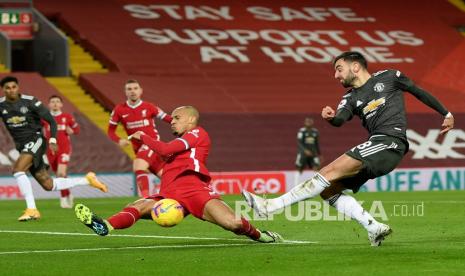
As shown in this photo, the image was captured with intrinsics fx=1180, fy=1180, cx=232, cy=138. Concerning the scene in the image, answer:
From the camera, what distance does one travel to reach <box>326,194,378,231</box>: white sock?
11.4 metres

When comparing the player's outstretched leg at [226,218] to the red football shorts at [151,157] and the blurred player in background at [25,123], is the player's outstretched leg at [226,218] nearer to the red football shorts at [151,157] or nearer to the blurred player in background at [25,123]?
the blurred player in background at [25,123]

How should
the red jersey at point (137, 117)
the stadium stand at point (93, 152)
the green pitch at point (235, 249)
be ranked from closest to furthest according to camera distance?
the green pitch at point (235, 249)
the red jersey at point (137, 117)
the stadium stand at point (93, 152)

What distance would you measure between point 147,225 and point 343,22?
27276 mm

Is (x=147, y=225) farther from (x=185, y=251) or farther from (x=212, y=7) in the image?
(x=212, y=7)

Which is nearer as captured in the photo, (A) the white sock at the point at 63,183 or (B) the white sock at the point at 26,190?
(B) the white sock at the point at 26,190

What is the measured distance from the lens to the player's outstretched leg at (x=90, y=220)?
37.8 feet

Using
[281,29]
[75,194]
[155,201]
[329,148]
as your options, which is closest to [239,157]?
[329,148]

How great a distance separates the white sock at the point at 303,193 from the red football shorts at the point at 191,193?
0.88m

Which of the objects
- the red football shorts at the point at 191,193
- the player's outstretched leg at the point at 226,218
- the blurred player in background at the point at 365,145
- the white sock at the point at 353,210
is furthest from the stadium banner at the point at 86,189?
the blurred player in background at the point at 365,145

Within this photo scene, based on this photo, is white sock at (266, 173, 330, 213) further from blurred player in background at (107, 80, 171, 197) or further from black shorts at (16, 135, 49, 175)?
blurred player in background at (107, 80, 171, 197)

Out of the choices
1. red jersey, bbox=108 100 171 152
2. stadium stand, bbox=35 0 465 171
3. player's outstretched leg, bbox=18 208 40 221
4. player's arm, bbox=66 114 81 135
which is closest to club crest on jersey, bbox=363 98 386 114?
player's outstretched leg, bbox=18 208 40 221

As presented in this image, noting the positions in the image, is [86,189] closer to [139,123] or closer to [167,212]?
[139,123]

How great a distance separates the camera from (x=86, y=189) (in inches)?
1157

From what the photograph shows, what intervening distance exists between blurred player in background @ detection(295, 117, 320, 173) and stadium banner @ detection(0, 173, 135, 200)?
17.6 feet
